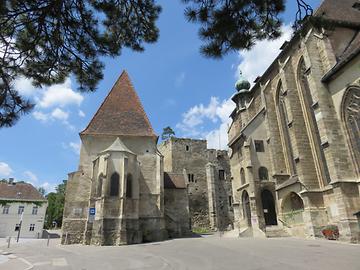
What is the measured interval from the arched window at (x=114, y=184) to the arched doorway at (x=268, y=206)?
12.4m

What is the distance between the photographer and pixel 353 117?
1542 centimetres

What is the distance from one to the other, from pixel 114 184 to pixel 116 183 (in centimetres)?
16

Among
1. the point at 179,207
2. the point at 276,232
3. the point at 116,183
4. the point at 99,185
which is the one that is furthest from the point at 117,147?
the point at 276,232

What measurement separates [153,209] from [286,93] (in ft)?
47.9

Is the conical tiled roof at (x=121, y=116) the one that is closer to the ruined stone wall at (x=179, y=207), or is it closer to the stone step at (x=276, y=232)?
the ruined stone wall at (x=179, y=207)

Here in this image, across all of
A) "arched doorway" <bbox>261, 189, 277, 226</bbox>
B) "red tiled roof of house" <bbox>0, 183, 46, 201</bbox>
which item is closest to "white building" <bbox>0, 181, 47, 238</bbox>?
"red tiled roof of house" <bbox>0, 183, 46, 201</bbox>

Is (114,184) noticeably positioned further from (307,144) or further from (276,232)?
(307,144)

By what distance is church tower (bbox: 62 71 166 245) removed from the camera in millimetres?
18562

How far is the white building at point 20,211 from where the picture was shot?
34.7m

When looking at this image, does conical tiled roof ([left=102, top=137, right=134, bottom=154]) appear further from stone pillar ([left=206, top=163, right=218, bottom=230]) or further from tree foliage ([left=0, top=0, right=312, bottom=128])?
stone pillar ([left=206, top=163, right=218, bottom=230])

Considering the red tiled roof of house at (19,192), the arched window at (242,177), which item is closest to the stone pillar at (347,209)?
the arched window at (242,177)

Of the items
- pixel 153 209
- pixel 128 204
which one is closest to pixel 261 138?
pixel 153 209

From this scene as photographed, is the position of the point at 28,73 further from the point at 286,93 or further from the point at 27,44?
the point at 286,93

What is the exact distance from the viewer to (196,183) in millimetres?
39594
